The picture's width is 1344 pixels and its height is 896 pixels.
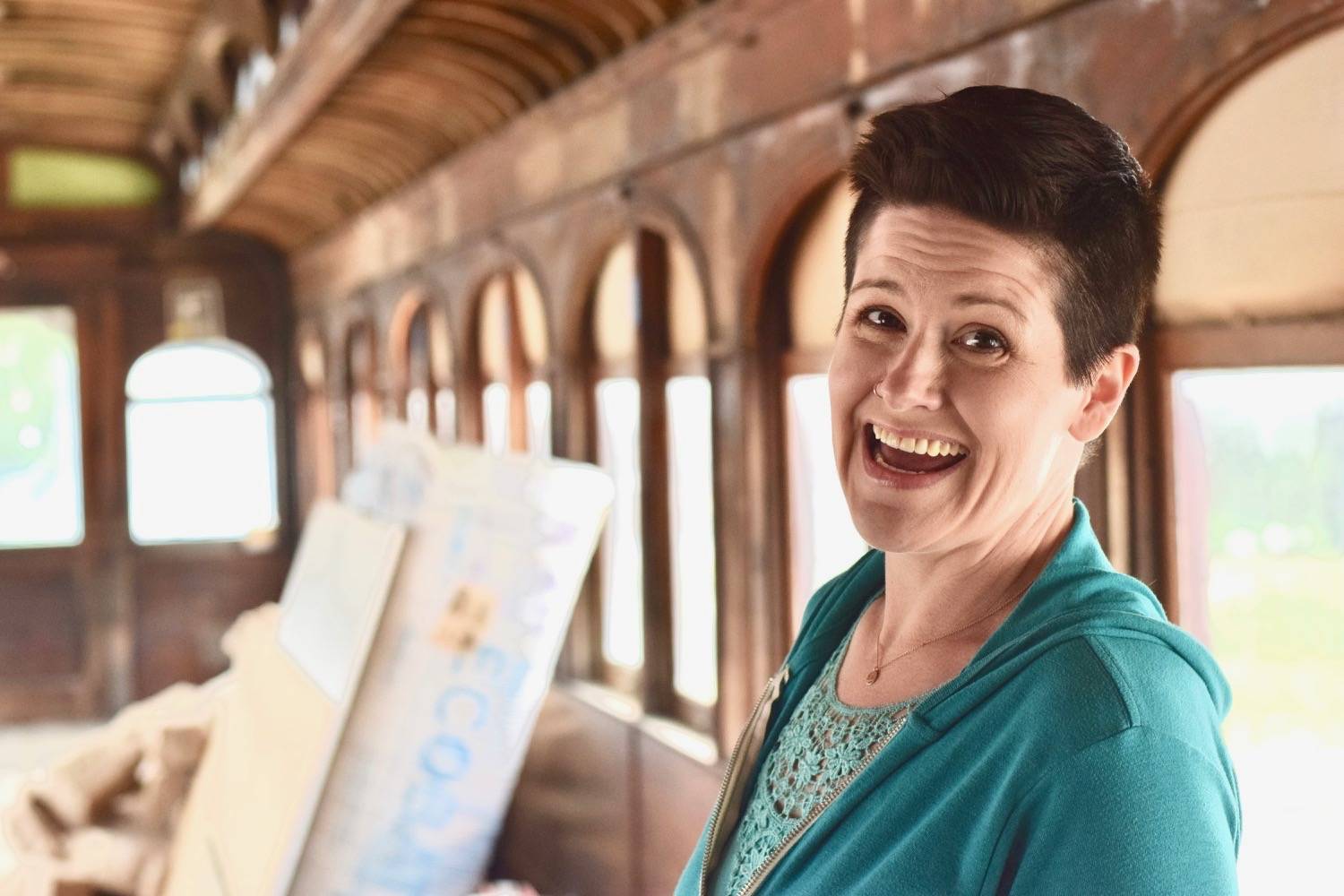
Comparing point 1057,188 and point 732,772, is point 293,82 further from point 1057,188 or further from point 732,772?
point 1057,188

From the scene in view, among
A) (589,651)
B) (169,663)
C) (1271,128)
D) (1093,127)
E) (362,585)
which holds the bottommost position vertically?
(169,663)

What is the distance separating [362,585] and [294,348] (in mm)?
7152

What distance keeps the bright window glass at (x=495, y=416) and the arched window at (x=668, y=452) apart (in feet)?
4.87

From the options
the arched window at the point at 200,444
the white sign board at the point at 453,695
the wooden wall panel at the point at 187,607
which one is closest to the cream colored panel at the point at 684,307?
the white sign board at the point at 453,695

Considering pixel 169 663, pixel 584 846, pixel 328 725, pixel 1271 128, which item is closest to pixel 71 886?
pixel 328 725

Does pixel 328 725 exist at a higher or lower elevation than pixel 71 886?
higher

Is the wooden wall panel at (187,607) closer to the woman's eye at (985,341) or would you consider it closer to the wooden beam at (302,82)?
the wooden beam at (302,82)

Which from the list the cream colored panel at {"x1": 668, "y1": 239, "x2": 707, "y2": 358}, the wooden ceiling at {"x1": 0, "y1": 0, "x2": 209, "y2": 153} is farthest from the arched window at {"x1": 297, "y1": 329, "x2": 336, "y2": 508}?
the cream colored panel at {"x1": 668, "y1": 239, "x2": 707, "y2": 358}

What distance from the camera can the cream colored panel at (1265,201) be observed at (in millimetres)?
1967

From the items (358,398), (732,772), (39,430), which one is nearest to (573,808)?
(732,772)

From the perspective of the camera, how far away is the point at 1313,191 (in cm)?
199

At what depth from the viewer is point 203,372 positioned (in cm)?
1111

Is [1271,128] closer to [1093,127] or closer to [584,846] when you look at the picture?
[1093,127]

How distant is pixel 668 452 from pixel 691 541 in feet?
1.03
